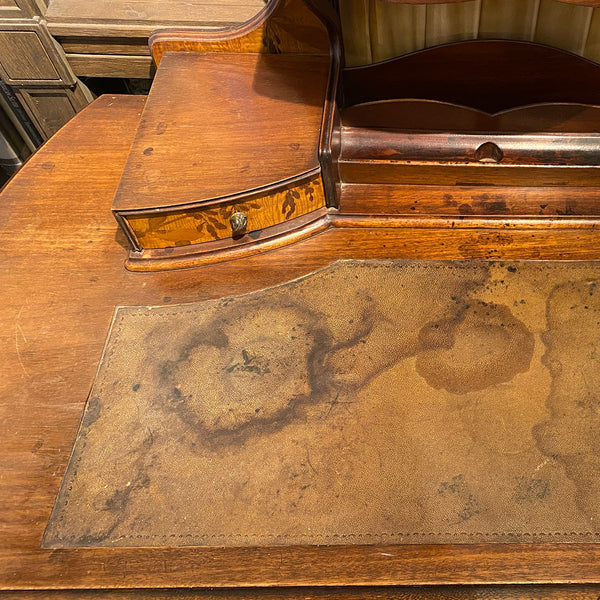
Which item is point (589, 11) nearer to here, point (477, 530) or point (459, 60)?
point (459, 60)

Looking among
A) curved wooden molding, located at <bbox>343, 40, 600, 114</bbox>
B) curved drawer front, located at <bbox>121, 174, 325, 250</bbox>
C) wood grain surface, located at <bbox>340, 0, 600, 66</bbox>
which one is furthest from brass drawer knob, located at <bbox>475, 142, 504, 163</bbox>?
curved drawer front, located at <bbox>121, 174, 325, 250</bbox>

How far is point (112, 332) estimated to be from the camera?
1142mm

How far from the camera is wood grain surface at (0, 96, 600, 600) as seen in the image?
0.87 meters

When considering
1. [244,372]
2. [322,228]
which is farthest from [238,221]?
[244,372]

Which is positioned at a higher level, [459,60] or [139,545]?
[459,60]

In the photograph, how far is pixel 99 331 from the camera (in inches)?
45.2

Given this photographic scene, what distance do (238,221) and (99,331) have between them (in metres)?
0.37

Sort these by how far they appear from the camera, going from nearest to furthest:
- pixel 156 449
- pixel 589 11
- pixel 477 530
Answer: pixel 477 530, pixel 156 449, pixel 589 11

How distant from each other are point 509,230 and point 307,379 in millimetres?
556

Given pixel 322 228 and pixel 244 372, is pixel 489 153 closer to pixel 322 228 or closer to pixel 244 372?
pixel 322 228

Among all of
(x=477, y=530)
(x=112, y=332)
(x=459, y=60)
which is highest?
(x=459, y=60)

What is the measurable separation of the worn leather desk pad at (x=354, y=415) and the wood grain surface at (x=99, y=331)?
29mm

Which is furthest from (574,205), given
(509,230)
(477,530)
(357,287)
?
(477,530)

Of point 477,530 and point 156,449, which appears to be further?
point 156,449
